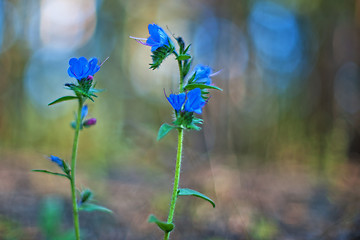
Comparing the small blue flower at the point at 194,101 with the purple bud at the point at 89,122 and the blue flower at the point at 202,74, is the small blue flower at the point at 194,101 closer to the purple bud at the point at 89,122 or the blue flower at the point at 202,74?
the blue flower at the point at 202,74

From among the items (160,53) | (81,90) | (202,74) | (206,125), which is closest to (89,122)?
(81,90)

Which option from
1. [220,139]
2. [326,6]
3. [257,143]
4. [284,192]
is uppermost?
[326,6]

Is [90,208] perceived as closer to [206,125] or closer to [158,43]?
[158,43]

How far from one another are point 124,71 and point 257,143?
7.99 m

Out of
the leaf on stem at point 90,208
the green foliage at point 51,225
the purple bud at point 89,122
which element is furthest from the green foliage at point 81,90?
the green foliage at point 51,225

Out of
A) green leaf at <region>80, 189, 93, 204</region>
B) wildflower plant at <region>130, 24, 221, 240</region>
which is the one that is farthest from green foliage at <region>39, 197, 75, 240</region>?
wildflower plant at <region>130, 24, 221, 240</region>

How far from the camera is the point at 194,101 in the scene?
130 centimetres

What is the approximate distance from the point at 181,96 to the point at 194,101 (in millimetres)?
66

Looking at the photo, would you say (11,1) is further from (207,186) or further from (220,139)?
(207,186)

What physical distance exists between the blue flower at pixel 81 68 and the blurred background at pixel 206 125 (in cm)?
77

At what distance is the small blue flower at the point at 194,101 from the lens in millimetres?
1281

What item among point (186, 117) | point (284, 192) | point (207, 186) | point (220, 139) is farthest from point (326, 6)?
point (186, 117)

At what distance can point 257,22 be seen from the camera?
31.7 feet

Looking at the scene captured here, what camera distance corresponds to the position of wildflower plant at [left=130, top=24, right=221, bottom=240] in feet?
4.21
